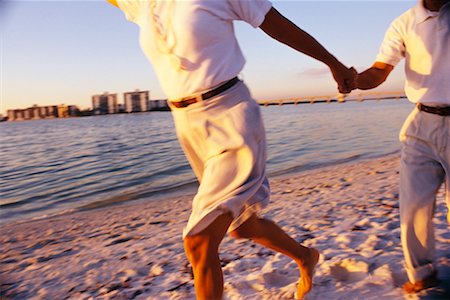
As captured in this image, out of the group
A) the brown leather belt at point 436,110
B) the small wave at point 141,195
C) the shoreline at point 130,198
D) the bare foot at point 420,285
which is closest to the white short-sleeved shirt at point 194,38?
the brown leather belt at point 436,110

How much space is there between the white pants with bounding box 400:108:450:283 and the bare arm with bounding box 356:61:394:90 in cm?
27

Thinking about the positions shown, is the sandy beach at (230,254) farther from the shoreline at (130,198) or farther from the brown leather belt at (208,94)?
the brown leather belt at (208,94)

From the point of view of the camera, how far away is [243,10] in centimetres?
148

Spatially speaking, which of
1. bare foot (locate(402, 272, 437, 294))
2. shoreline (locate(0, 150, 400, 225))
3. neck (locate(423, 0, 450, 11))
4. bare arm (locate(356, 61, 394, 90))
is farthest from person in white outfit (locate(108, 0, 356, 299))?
shoreline (locate(0, 150, 400, 225))

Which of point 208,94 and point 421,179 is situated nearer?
point 208,94

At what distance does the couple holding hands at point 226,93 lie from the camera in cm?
147

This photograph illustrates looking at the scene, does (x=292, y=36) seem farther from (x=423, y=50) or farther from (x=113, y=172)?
(x=113, y=172)

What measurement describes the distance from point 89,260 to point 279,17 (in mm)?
3113

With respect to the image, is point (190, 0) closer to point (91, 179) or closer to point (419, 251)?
point (419, 251)

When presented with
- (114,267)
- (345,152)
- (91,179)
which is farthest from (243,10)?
(345,152)

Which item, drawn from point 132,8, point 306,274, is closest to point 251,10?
point 132,8

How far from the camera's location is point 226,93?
152cm

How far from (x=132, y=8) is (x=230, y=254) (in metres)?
2.31

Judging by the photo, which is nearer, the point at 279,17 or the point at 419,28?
the point at 279,17
